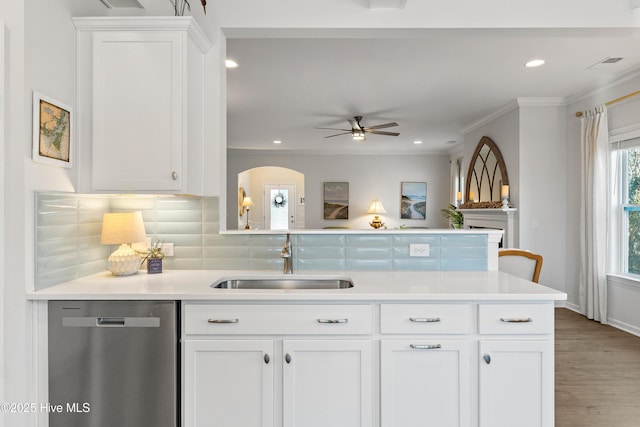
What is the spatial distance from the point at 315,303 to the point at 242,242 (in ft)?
2.56

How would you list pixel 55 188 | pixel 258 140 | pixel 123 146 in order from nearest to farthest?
pixel 55 188, pixel 123 146, pixel 258 140

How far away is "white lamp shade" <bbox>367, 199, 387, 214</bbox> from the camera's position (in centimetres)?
863

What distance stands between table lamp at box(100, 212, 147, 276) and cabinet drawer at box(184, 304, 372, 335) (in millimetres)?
636

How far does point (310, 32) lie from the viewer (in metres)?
2.34

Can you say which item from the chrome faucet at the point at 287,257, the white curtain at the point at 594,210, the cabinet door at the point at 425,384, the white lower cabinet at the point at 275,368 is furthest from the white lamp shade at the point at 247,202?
the cabinet door at the point at 425,384

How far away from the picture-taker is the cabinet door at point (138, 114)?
195 cm

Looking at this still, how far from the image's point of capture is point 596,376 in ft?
9.50

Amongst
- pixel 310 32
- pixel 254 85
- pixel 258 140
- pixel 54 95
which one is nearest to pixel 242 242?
pixel 54 95

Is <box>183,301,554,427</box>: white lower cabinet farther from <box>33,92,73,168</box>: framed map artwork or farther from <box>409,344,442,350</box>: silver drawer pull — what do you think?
<box>33,92,73,168</box>: framed map artwork

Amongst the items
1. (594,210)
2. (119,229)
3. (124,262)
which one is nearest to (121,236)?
(119,229)

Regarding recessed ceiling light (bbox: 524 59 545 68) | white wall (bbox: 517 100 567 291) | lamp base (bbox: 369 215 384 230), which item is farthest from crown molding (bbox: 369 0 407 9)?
lamp base (bbox: 369 215 384 230)

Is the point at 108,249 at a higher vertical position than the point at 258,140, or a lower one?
lower

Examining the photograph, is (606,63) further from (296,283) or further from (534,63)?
(296,283)

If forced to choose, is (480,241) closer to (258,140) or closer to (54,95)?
(54,95)
